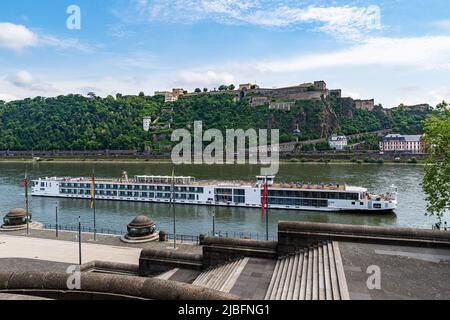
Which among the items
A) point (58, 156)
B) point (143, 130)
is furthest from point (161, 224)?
point (143, 130)

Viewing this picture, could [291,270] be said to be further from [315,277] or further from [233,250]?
[233,250]

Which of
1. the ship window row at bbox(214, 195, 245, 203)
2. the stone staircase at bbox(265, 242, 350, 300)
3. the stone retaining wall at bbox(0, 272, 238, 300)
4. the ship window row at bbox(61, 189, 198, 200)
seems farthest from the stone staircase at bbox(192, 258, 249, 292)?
the ship window row at bbox(61, 189, 198, 200)

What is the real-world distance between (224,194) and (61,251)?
92.6 ft

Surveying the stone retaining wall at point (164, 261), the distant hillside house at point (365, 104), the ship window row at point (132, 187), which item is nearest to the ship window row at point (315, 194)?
the ship window row at point (132, 187)

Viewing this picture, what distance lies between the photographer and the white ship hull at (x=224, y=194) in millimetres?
46156

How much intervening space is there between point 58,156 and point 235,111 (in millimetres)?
88062

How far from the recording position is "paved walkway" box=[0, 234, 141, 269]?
2422cm

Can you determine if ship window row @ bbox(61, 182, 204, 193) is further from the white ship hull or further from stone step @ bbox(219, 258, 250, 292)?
stone step @ bbox(219, 258, 250, 292)

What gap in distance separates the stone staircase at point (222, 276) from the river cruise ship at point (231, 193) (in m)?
25.0

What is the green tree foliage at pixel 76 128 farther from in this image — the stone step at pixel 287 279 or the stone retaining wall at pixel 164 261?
the stone step at pixel 287 279

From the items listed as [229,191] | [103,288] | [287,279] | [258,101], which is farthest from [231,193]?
[258,101]

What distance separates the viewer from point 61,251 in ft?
85.1
